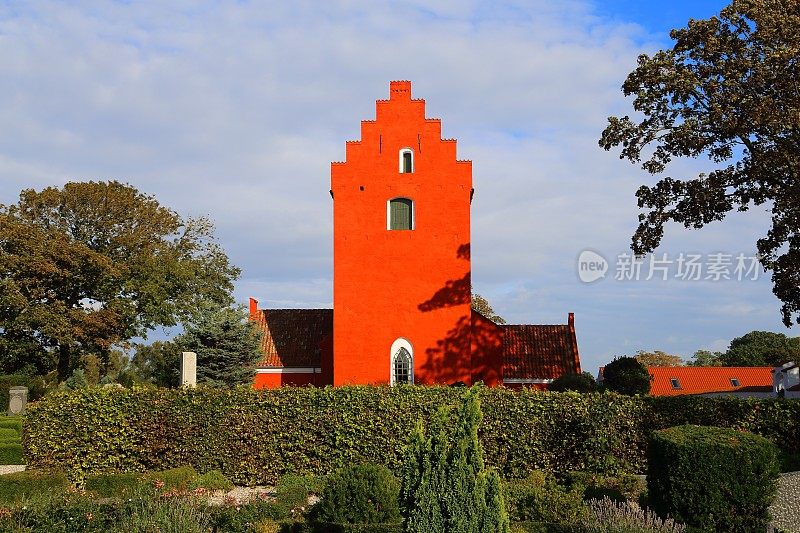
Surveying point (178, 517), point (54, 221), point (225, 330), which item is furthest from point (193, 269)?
point (178, 517)

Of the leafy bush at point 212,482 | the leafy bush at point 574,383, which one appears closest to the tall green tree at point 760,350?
the leafy bush at point 574,383

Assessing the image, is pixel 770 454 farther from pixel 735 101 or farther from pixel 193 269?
pixel 193 269

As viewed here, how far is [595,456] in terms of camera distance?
17.8 metres

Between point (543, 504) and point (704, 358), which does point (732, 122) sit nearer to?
point (543, 504)

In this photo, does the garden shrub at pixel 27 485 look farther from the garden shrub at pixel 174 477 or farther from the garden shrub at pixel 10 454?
the garden shrub at pixel 10 454

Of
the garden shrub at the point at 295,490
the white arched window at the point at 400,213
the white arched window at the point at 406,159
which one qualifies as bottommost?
the garden shrub at the point at 295,490

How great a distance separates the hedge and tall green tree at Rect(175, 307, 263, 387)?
11.2 meters

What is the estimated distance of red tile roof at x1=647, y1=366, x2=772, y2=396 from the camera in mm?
62400

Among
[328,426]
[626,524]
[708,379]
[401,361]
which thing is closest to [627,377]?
[401,361]

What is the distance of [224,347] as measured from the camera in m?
31.3

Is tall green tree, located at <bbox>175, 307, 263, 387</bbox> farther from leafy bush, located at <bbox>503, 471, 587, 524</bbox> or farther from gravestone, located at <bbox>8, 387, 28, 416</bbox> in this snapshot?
leafy bush, located at <bbox>503, 471, 587, 524</bbox>

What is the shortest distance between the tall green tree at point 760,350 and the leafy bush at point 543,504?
70677mm

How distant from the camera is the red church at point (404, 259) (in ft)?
95.7

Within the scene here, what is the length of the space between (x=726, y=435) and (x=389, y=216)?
1927 centimetres
